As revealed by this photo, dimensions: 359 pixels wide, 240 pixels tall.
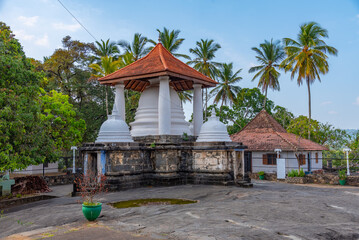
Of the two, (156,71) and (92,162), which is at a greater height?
(156,71)

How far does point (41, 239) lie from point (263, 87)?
3403cm

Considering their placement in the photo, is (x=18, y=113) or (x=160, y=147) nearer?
(x=18, y=113)

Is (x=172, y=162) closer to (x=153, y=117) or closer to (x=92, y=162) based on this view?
(x=153, y=117)

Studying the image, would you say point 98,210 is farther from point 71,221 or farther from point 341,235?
point 341,235

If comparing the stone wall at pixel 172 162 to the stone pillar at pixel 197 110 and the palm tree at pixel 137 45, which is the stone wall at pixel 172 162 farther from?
the palm tree at pixel 137 45

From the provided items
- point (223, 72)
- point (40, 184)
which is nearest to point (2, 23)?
point (40, 184)

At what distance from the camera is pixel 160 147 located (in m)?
14.6

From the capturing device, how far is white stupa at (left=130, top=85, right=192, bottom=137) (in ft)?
52.1

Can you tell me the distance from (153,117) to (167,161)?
2770mm

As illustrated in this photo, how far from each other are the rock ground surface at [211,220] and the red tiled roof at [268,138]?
13.1 meters

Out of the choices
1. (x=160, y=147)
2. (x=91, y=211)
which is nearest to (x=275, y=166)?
(x=160, y=147)

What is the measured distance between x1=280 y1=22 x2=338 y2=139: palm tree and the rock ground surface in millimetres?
21000

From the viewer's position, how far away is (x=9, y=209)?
11750 millimetres

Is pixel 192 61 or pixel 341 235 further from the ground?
pixel 192 61
